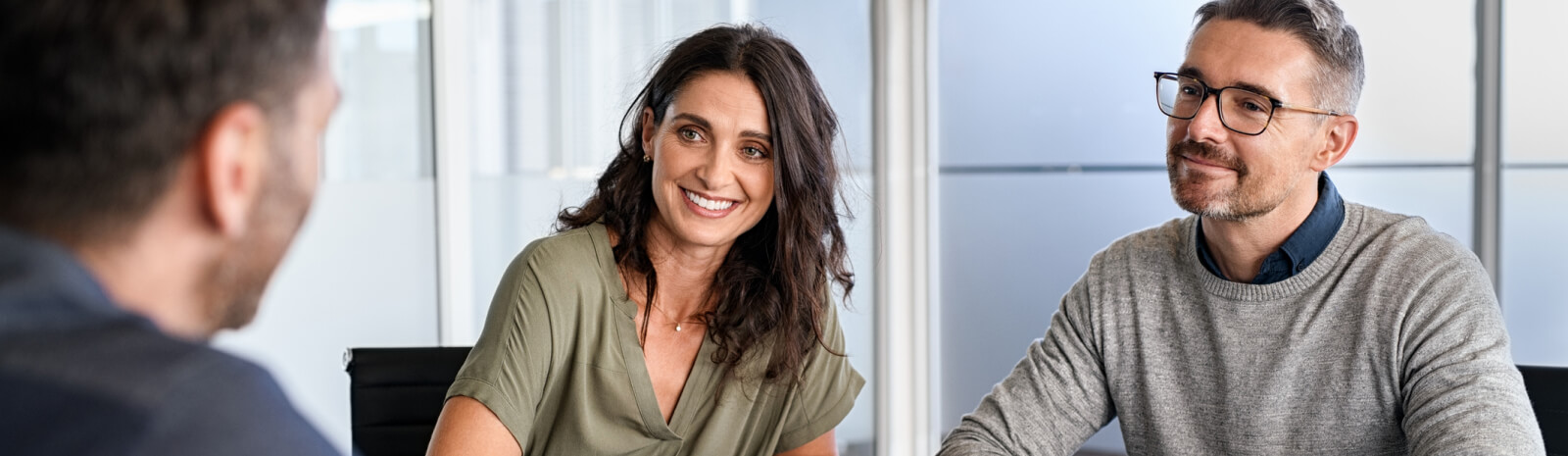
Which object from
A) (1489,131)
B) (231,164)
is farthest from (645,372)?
(1489,131)

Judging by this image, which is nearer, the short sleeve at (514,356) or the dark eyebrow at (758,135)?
the short sleeve at (514,356)

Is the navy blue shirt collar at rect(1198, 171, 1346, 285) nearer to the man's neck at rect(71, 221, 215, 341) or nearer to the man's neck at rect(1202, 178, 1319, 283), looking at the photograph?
the man's neck at rect(1202, 178, 1319, 283)

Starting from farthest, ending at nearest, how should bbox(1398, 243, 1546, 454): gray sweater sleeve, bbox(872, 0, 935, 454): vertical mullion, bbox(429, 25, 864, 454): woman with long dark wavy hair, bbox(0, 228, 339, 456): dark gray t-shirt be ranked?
bbox(872, 0, 935, 454): vertical mullion, bbox(429, 25, 864, 454): woman with long dark wavy hair, bbox(1398, 243, 1546, 454): gray sweater sleeve, bbox(0, 228, 339, 456): dark gray t-shirt

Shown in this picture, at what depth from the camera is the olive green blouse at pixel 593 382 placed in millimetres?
1673

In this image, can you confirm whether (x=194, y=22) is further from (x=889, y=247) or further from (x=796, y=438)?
(x=889, y=247)

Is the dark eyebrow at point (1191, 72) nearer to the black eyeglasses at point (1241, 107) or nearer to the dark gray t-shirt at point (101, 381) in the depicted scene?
the black eyeglasses at point (1241, 107)

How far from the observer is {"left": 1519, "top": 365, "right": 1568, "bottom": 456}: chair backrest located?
163 cm

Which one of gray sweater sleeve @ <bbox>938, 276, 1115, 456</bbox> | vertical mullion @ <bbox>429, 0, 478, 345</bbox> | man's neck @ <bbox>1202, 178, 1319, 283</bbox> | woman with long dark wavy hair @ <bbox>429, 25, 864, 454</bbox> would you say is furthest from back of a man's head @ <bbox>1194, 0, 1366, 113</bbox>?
vertical mullion @ <bbox>429, 0, 478, 345</bbox>

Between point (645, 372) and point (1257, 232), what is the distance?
90cm

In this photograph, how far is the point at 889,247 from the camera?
4.40 metres

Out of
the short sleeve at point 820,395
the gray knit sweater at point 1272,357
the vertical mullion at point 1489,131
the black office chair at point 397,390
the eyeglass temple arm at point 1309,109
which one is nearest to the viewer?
the gray knit sweater at point 1272,357

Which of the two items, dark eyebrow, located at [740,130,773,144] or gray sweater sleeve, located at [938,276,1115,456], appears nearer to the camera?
gray sweater sleeve, located at [938,276,1115,456]

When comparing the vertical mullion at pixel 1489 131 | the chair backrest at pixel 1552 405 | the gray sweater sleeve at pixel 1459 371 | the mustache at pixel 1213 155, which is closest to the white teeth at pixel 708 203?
the mustache at pixel 1213 155

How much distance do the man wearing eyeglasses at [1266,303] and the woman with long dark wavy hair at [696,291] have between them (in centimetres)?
34
